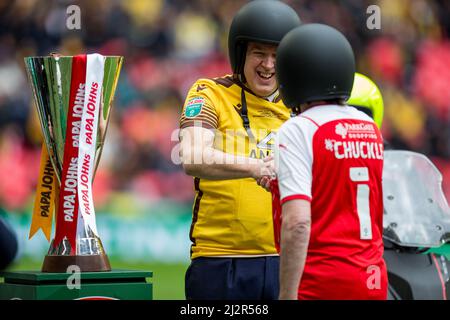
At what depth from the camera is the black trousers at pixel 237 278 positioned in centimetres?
429

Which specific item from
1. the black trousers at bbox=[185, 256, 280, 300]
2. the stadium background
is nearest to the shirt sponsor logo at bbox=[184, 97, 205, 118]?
the black trousers at bbox=[185, 256, 280, 300]

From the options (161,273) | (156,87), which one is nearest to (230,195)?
(161,273)

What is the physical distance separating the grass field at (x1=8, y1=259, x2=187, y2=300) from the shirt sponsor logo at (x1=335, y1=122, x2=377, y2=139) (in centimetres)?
524

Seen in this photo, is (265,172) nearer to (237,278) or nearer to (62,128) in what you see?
(237,278)

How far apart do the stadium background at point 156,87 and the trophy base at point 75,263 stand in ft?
17.5

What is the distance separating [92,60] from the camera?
158 inches

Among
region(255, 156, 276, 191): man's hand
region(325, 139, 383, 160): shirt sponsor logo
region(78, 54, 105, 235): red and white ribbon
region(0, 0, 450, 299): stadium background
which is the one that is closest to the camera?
region(325, 139, 383, 160): shirt sponsor logo

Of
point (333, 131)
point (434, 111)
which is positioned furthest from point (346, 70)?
point (434, 111)

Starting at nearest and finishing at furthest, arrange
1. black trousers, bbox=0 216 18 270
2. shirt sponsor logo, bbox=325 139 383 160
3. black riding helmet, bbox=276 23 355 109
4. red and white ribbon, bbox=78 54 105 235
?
black trousers, bbox=0 216 18 270 → shirt sponsor logo, bbox=325 139 383 160 → black riding helmet, bbox=276 23 355 109 → red and white ribbon, bbox=78 54 105 235

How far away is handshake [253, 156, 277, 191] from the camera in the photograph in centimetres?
371

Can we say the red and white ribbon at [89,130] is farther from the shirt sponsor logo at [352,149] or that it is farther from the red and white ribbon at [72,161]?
the shirt sponsor logo at [352,149]

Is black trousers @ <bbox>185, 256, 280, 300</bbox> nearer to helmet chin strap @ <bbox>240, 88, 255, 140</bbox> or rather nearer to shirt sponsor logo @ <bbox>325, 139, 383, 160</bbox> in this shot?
helmet chin strap @ <bbox>240, 88, 255, 140</bbox>

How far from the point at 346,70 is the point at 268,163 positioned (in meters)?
0.53

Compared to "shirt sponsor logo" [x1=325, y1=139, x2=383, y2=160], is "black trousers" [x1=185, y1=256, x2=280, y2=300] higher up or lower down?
lower down
